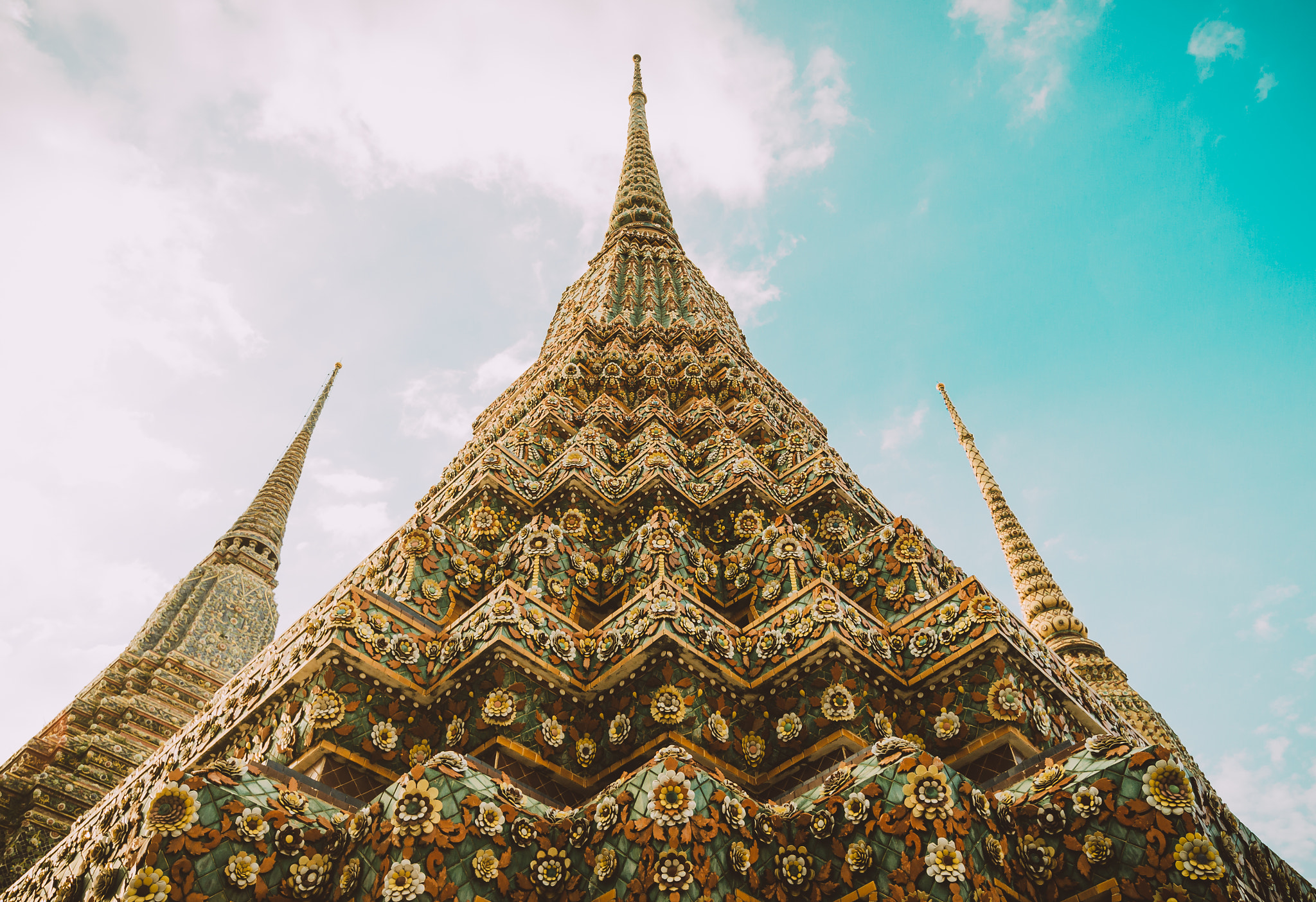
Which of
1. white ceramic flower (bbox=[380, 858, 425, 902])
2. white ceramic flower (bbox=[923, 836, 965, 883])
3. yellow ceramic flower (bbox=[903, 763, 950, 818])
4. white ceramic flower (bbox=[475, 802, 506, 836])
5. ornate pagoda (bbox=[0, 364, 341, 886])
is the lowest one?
white ceramic flower (bbox=[380, 858, 425, 902])

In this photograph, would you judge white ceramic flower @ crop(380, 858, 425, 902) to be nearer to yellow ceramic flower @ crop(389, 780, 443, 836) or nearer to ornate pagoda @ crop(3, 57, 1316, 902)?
ornate pagoda @ crop(3, 57, 1316, 902)

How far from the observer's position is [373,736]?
4.31 meters

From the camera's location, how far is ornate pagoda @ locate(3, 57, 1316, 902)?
318 cm

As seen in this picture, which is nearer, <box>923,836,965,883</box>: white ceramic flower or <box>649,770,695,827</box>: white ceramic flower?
<box>923,836,965,883</box>: white ceramic flower

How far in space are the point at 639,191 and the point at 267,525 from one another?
431 inches

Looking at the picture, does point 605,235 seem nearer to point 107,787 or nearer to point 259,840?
point 107,787

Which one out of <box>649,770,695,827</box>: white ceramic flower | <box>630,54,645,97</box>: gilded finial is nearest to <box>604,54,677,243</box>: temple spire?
<box>630,54,645,97</box>: gilded finial

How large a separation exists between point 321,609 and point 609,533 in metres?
2.18

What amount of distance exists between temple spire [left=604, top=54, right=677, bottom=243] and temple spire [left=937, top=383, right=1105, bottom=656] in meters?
8.36

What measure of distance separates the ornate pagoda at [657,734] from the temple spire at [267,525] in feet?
40.2

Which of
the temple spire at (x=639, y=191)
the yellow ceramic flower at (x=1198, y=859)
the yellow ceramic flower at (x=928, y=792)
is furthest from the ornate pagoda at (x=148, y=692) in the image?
the temple spire at (x=639, y=191)

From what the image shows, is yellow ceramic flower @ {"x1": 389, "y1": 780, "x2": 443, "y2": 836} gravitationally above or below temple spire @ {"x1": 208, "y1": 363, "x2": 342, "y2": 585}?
below

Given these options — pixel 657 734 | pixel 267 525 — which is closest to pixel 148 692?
pixel 267 525

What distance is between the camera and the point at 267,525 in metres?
18.8
